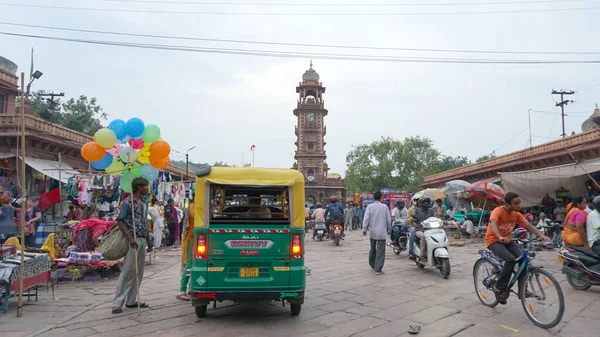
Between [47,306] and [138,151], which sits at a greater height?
[138,151]

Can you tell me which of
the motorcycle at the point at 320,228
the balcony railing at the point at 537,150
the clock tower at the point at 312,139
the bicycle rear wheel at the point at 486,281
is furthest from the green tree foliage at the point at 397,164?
the bicycle rear wheel at the point at 486,281

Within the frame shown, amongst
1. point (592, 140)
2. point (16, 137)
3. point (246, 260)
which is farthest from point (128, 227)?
point (592, 140)

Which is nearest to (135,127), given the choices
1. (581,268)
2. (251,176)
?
(251,176)

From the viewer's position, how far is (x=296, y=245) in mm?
5055

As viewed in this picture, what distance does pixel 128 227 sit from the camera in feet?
18.7

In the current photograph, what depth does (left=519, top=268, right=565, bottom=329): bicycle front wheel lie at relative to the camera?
4.50 metres

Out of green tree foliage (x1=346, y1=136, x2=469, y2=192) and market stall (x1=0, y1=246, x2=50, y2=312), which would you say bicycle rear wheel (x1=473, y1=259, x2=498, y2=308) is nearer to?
market stall (x1=0, y1=246, x2=50, y2=312)

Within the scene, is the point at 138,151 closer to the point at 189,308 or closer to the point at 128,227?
the point at 128,227

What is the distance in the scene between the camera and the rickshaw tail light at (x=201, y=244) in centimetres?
486

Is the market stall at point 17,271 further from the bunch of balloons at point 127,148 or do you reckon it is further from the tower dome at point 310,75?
the tower dome at point 310,75

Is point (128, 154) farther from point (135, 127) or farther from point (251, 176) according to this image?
point (251, 176)

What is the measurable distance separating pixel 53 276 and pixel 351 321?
18.7ft

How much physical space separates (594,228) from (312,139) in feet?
187

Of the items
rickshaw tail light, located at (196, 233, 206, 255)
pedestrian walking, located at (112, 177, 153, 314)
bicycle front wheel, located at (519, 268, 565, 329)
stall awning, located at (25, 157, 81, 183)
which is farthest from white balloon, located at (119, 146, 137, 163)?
bicycle front wheel, located at (519, 268, 565, 329)
